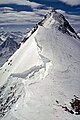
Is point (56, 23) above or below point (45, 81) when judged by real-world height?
above

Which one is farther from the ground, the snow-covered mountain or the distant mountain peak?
the distant mountain peak

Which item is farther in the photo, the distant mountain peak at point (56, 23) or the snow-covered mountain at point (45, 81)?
the distant mountain peak at point (56, 23)

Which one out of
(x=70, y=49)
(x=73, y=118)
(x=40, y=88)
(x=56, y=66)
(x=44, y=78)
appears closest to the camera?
(x=73, y=118)

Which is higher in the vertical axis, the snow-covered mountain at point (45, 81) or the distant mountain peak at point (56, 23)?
the distant mountain peak at point (56, 23)

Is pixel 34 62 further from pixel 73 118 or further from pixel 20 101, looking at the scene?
pixel 73 118

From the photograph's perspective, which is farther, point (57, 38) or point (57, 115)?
point (57, 38)

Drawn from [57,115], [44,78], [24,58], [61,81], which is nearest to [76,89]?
[61,81]

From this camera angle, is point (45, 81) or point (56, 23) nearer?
point (45, 81)

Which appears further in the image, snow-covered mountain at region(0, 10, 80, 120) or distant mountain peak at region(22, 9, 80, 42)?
distant mountain peak at region(22, 9, 80, 42)
